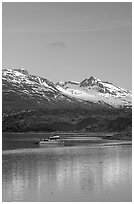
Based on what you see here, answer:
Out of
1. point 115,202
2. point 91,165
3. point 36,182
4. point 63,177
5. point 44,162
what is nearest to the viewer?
point 115,202

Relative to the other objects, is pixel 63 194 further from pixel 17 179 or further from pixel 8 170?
pixel 8 170

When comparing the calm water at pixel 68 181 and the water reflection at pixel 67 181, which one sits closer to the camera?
the calm water at pixel 68 181

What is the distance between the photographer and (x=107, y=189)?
41531mm

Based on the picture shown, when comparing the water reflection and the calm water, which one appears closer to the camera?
the calm water

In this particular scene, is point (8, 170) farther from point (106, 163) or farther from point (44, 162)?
point (106, 163)

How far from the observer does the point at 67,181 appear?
4688 cm

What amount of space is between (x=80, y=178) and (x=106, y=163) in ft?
56.6

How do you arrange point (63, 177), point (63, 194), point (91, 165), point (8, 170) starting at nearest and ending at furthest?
1. point (63, 194)
2. point (63, 177)
3. point (8, 170)
4. point (91, 165)

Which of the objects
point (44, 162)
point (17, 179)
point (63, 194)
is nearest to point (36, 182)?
point (17, 179)

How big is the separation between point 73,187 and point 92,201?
705cm

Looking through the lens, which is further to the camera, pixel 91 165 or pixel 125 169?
pixel 91 165

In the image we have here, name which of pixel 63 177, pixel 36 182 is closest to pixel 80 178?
pixel 63 177

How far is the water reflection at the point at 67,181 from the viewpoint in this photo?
38.7 m

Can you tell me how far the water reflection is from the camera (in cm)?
3866
